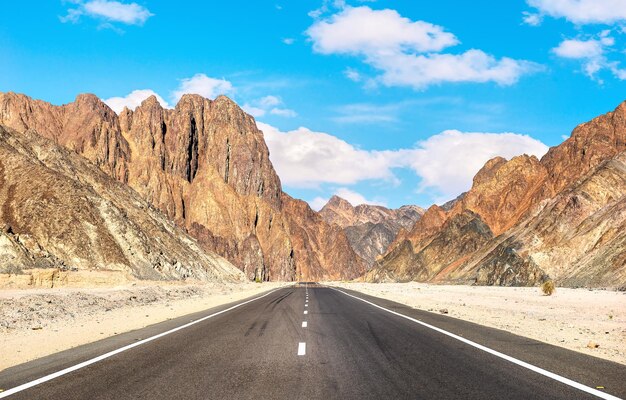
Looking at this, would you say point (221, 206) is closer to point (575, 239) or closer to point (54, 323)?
point (575, 239)

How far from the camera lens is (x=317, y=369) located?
8516mm

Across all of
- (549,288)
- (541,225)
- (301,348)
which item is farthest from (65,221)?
(541,225)

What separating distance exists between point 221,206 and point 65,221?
103m

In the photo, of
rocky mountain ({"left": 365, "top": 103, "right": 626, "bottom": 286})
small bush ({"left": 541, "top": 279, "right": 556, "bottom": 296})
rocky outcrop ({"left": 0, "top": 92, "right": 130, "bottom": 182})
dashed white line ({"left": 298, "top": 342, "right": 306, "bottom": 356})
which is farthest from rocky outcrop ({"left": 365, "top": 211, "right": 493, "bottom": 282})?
dashed white line ({"left": 298, "top": 342, "right": 306, "bottom": 356})

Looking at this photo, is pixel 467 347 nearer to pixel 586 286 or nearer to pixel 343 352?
pixel 343 352

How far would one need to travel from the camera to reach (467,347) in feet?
36.4

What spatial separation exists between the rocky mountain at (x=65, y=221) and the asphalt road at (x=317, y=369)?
128 ft

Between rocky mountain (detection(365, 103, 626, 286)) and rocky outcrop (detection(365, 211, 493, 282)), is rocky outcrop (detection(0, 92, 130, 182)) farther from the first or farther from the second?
rocky mountain (detection(365, 103, 626, 286))

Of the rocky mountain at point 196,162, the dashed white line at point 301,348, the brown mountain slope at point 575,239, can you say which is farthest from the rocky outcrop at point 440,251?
the dashed white line at point 301,348

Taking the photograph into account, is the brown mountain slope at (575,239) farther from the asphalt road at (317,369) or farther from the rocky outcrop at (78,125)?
the rocky outcrop at (78,125)

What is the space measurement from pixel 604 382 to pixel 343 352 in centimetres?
468

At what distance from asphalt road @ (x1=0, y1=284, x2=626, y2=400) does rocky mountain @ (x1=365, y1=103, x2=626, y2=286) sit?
4389 centimetres

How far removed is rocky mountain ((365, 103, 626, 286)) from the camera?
202 ft

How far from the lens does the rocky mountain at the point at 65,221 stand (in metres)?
51.7
